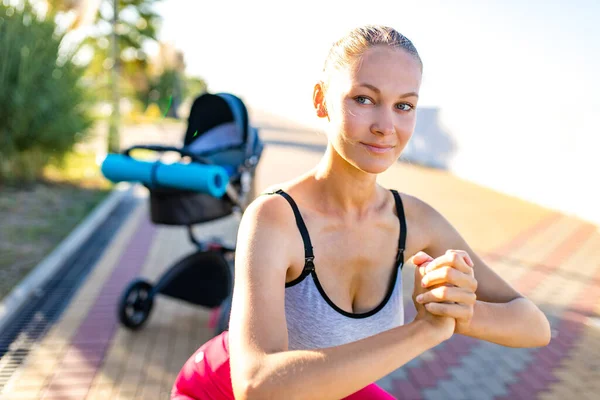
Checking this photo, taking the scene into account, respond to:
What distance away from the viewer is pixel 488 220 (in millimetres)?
7703

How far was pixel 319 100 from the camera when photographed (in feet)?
4.16

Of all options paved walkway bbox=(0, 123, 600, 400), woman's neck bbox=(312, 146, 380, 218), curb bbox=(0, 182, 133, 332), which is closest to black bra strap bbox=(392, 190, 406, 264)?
woman's neck bbox=(312, 146, 380, 218)

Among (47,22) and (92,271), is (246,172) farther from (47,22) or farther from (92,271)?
(47,22)

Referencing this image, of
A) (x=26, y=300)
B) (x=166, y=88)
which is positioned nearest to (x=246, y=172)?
(x=26, y=300)

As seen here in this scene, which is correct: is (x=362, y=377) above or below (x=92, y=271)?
above

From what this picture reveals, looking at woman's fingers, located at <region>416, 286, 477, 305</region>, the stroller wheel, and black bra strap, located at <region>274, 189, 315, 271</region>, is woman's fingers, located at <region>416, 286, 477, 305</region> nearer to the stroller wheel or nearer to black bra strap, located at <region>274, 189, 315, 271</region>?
black bra strap, located at <region>274, 189, 315, 271</region>

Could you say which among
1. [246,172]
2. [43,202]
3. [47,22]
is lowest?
[43,202]

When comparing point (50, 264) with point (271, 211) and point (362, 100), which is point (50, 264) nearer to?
point (271, 211)

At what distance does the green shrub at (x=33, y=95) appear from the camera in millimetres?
8023

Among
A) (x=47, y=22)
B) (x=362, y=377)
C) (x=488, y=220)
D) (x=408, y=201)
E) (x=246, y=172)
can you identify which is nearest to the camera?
(x=362, y=377)

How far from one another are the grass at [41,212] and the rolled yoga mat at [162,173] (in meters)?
2.44

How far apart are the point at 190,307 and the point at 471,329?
3344 mm

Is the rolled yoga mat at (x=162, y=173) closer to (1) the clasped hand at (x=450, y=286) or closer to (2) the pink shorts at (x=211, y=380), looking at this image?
(2) the pink shorts at (x=211, y=380)

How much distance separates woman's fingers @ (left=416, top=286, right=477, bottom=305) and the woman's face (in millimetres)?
331
